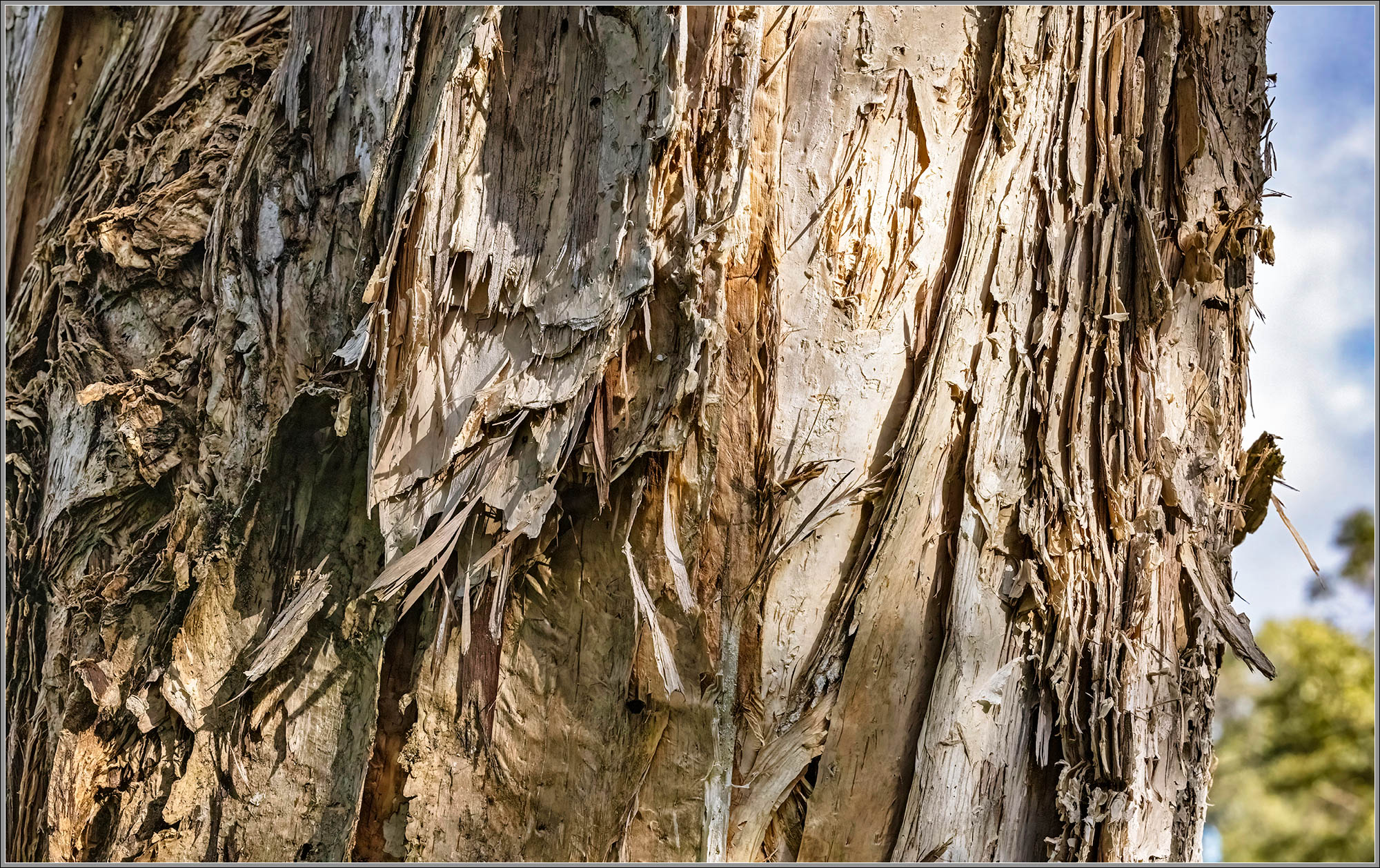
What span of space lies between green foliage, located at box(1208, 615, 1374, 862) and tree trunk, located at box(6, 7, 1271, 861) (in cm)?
640

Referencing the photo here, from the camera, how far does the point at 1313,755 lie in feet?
21.7

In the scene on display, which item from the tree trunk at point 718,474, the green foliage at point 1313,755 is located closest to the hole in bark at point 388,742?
the tree trunk at point 718,474

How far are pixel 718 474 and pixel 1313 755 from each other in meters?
7.96

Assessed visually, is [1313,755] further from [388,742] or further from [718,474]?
[388,742]

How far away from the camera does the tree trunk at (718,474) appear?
1151mm

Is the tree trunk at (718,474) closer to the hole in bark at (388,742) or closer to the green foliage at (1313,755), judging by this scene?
the hole in bark at (388,742)

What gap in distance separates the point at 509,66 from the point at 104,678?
1.25 meters

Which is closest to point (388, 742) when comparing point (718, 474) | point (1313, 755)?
point (718, 474)

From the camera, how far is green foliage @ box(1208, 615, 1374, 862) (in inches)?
248

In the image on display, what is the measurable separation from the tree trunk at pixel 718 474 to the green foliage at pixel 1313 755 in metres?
6.40

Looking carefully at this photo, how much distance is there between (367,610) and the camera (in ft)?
4.06

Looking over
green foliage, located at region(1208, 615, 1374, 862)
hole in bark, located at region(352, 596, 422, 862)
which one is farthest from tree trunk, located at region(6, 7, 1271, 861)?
green foliage, located at region(1208, 615, 1374, 862)

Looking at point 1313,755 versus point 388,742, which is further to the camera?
point 1313,755

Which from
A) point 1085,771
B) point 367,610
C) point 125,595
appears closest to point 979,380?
point 1085,771
